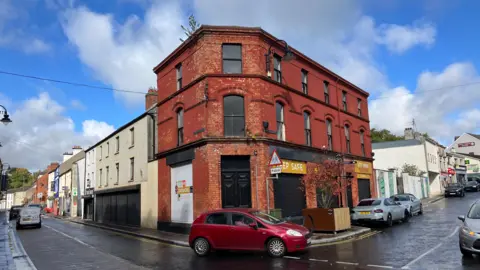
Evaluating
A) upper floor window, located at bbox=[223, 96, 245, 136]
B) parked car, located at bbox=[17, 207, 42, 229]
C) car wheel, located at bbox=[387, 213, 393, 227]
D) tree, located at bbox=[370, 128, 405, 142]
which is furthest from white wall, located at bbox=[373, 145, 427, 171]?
parked car, located at bbox=[17, 207, 42, 229]

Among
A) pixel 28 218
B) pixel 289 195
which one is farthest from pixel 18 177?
pixel 289 195

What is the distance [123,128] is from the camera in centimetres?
2886

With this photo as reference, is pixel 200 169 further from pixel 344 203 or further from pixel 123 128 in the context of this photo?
pixel 123 128

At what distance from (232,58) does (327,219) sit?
9.07 m

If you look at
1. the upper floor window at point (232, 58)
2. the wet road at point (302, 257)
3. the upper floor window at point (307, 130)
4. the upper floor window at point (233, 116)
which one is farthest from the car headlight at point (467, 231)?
the upper floor window at point (307, 130)

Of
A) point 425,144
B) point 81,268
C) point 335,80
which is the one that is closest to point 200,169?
point 81,268

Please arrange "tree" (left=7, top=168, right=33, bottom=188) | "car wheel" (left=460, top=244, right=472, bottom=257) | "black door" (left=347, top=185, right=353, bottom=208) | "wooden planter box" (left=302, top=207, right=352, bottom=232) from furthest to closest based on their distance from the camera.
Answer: "tree" (left=7, top=168, right=33, bottom=188) < "black door" (left=347, top=185, right=353, bottom=208) < "wooden planter box" (left=302, top=207, right=352, bottom=232) < "car wheel" (left=460, top=244, right=472, bottom=257)

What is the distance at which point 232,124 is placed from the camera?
712 inches

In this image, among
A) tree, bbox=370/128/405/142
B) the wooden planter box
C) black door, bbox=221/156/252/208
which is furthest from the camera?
tree, bbox=370/128/405/142

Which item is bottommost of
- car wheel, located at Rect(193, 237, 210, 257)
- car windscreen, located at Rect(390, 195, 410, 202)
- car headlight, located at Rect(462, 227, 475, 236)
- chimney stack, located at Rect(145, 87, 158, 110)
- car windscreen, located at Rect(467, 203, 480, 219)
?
car wheel, located at Rect(193, 237, 210, 257)

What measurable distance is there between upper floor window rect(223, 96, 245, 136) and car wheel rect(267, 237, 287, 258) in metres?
7.41

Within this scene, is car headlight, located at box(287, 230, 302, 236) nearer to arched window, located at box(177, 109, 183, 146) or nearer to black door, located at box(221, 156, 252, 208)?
black door, located at box(221, 156, 252, 208)

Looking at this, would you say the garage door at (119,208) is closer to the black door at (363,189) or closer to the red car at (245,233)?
the red car at (245,233)

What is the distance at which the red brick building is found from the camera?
17.5 m
